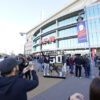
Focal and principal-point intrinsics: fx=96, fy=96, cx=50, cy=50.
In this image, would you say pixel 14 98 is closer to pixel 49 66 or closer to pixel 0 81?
pixel 0 81

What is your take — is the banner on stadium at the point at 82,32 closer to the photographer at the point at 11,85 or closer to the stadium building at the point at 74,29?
the photographer at the point at 11,85

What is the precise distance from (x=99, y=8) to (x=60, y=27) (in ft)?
46.8

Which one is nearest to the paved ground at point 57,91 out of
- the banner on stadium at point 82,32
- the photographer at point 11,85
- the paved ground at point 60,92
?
the paved ground at point 60,92

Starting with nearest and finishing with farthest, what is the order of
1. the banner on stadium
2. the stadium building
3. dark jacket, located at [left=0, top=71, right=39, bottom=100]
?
dark jacket, located at [left=0, top=71, right=39, bottom=100] < the banner on stadium < the stadium building

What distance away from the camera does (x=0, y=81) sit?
132 cm

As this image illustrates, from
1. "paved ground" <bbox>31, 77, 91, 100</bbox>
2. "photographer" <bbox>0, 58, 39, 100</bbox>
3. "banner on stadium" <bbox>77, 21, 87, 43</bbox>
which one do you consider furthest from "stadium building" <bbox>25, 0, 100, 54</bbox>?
"photographer" <bbox>0, 58, 39, 100</bbox>

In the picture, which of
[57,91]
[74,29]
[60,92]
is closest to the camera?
[60,92]

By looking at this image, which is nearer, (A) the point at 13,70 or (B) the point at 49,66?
(A) the point at 13,70

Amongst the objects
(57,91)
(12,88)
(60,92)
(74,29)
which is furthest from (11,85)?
(74,29)

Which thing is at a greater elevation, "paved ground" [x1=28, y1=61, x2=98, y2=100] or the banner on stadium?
the banner on stadium

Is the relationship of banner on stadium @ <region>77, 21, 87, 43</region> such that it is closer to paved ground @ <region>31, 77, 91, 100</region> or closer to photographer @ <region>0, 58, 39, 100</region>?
paved ground @ <region>31, 77, 91, 100</region>

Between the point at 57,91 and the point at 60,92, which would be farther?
the point at 57,91

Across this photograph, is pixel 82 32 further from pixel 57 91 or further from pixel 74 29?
pixel 74 29

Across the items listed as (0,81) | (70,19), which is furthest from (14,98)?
(70,19)
